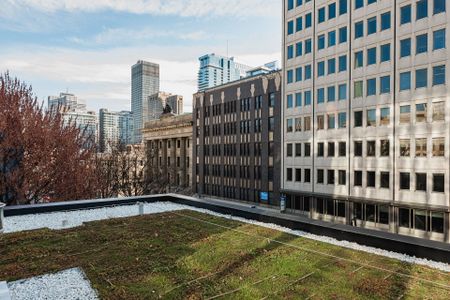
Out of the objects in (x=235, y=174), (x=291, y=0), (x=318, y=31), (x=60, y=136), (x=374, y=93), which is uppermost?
(x=291, y=0)

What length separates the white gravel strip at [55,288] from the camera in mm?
8383

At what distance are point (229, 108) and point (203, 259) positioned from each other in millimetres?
54346

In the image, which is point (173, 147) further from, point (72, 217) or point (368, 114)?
point (72, 217)

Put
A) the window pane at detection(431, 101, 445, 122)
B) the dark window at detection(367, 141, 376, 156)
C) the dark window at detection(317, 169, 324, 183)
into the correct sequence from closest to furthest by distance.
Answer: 1. the window pane at detection(431, 101, 445, 122)
2. the dark window at detection(367, 141, 376, 156)
3. the dark window at detection(317, 169, 324, 183)

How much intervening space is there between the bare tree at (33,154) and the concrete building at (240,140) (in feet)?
110

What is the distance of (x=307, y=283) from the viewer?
30.0 feet

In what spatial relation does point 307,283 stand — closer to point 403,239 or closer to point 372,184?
point 403,239

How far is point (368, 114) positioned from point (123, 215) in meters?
30.5

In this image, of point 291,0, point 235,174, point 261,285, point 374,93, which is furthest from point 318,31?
point 261,285

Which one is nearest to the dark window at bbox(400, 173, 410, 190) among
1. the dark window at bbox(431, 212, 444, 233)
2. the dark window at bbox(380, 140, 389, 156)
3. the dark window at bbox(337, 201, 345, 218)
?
the dark window at bbox(380, 140, 389, 156)

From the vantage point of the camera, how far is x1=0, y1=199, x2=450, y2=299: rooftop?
873 cm

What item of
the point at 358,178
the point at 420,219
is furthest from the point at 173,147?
the point at 420,219

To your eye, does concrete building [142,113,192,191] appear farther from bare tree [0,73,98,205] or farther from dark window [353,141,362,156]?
bare tree [0,73,98,205]

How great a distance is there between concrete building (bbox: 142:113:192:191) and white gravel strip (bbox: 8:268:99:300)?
65366 millimetres
